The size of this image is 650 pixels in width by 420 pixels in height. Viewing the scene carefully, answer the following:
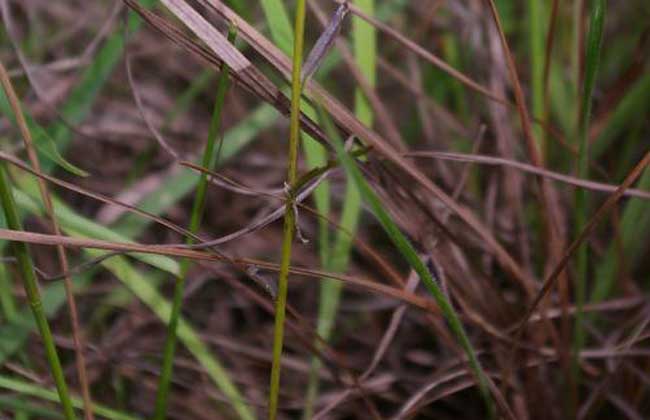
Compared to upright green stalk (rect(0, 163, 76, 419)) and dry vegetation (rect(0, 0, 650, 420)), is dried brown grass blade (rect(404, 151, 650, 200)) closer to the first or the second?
dry vegetation (rect(0, 0, 650, 420))

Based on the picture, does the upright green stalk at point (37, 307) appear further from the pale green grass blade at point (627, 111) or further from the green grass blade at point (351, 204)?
Answer: the pale green grass blade at point (627, 111)

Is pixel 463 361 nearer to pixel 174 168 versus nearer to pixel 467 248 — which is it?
pixel 467 248

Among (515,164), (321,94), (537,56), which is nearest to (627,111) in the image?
(537,56)

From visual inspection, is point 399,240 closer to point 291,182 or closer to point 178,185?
point 291,182

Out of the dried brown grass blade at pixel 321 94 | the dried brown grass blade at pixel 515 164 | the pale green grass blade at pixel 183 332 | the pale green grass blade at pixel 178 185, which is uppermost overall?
the dried brown grass blade at pixel 321 94

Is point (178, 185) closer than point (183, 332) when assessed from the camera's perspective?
No

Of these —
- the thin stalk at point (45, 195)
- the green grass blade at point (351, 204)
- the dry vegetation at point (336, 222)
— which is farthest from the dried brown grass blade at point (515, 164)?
the thin stalk at point (45, 195)

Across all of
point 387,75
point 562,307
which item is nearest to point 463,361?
point 562,307

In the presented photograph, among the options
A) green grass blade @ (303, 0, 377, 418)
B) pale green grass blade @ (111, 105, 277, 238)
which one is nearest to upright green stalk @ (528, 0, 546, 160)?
green grass blade @ (303, 0, 377, 418)
